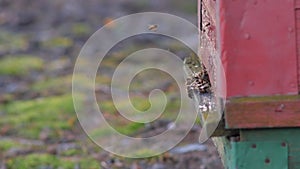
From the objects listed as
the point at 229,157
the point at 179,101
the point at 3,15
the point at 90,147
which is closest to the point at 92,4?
the point at 3,15

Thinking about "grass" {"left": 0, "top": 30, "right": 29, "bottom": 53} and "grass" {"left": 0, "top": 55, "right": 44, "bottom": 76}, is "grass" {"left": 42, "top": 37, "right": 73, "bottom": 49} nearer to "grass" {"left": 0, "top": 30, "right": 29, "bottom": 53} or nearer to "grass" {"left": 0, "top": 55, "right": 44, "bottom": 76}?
"grass" {"left": 0, "top": 30, "right": 29, "bottom": 53}

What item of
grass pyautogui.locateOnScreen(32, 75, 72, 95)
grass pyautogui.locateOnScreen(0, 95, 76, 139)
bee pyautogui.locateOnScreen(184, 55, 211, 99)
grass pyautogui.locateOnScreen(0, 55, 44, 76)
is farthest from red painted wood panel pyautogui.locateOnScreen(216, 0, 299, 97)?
grass pyautogui.locateOnScreen(0, 55, 44, 76)

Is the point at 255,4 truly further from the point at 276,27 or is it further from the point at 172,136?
the point at 172,136

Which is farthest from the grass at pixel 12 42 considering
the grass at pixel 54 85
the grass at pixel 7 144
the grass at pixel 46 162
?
the grass at pixel 46 162

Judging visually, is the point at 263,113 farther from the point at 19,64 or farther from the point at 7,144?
the point at 19,64

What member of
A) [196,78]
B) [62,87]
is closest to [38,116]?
[62,87]
